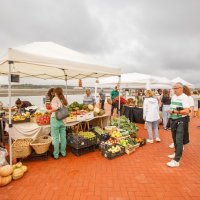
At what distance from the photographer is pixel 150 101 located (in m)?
5.65

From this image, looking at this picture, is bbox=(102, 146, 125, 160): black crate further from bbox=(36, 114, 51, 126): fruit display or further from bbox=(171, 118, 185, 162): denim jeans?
bbox=(36, 114, 51, 126): fruit display

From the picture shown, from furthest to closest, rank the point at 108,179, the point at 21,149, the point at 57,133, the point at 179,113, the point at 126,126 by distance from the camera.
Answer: the point at 126,126, the point at 57,133, the point at 21,149, the point at 179,113, the point at 108,179

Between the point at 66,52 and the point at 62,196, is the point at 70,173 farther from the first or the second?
the point at 66,52

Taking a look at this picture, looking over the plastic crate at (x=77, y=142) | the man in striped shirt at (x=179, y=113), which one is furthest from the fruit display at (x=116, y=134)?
the man in striped shirt at (x=179, y=113)

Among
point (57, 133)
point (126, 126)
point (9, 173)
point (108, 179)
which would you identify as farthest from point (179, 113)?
point (9, 173)

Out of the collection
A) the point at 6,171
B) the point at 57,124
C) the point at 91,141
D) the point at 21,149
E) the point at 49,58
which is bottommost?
the point at 6,171

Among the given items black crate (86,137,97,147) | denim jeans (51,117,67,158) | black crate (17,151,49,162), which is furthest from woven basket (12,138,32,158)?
black crate (86,137,97,147)

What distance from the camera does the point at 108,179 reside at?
11.3ft

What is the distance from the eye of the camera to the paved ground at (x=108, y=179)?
294cm

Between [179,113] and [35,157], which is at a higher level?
[179,113]

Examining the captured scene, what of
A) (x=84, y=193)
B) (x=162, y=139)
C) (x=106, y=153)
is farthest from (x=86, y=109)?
(x=84, y=193)

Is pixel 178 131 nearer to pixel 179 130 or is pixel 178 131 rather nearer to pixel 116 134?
pixel 179 130

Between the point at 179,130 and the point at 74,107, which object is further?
the point at 74,107

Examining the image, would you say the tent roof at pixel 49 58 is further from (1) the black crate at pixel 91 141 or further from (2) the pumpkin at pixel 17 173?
(2) the pumpkin at pixel 17 173
